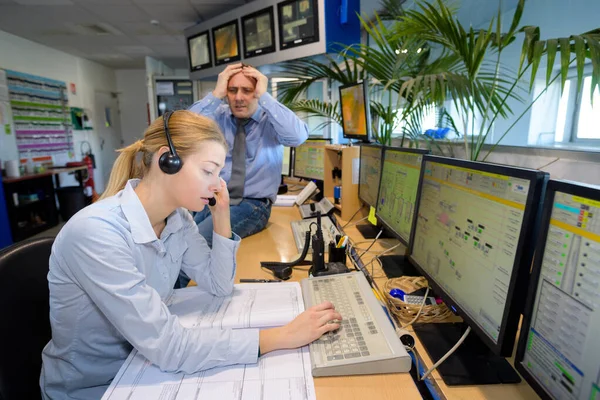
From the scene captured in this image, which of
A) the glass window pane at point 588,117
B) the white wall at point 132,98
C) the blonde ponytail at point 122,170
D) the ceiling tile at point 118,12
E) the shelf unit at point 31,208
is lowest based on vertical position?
the shelf unit at point 31,208

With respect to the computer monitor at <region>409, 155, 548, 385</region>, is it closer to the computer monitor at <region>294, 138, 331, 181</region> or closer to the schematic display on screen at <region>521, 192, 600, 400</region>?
the schematic display on screen at <region>521, 192, 600, 400</region>

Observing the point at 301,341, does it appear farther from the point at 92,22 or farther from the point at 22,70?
the point at 22,70

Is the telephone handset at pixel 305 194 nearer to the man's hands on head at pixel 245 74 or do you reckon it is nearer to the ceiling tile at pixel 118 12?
the man's hands on head at pixel 245 74

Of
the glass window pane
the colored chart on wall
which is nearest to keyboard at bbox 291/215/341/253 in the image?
the glass window pane

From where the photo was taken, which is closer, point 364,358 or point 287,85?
point 364,358

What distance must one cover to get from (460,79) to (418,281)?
897 mm

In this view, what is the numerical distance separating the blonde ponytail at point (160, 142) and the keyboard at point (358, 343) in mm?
520

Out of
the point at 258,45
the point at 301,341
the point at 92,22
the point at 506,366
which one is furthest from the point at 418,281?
the point at 92,22

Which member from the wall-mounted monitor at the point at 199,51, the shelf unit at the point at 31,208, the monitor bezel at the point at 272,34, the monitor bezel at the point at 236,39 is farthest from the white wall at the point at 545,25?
the shelf unit at the point at 31,208

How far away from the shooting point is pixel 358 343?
721mm

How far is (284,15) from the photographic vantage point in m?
3.37

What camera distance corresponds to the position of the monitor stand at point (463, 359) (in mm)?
649

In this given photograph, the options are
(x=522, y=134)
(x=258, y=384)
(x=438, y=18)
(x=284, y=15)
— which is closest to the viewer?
(x=258, y=384)

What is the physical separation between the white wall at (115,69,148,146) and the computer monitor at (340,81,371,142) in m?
6.85
